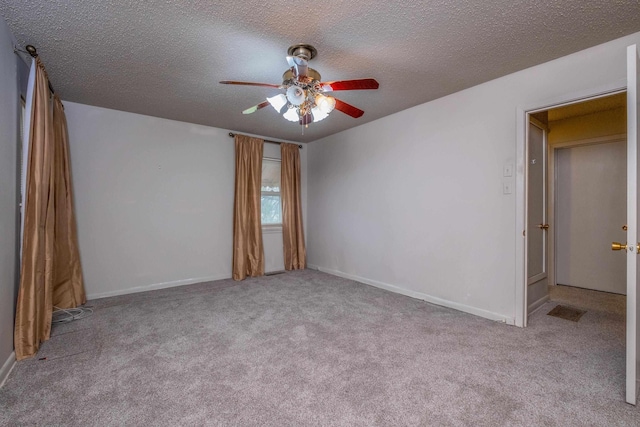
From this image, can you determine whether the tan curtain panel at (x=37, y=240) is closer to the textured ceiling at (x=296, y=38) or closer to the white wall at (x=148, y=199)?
the textured ceiling at (x=296, y=38)

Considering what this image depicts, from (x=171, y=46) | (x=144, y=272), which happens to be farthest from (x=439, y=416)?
(x=144, y=272)

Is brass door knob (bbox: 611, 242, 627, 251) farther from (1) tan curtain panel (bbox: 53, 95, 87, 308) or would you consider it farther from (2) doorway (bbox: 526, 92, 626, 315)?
(1) tan curtain panel (bbox: 53, 95, 87, 308)

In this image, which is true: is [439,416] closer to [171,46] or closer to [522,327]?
[522,327]

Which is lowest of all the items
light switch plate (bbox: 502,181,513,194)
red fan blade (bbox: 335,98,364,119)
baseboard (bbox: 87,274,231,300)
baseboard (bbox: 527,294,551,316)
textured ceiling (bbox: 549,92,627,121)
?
baseboard (bbox: 527,294,551,316)

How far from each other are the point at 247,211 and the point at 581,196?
188 inches

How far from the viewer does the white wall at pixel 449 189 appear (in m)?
2.56

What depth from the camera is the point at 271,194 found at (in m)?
5.11

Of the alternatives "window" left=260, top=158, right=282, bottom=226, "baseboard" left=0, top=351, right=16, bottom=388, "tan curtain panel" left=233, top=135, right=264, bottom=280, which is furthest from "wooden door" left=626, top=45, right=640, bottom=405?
"window" left=260, top=158, right=282, bottom=226

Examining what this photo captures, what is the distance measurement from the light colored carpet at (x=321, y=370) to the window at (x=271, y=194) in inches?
87.4

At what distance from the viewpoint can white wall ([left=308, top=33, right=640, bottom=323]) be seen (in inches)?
101

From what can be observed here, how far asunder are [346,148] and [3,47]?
3.65 meters

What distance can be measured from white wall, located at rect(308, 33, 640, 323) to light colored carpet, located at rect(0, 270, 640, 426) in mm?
473

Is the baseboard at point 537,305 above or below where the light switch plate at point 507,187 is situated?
below

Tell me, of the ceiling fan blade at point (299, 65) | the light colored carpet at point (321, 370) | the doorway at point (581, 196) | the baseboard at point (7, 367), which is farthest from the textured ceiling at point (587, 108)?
the baseboard at point (7, 367)
